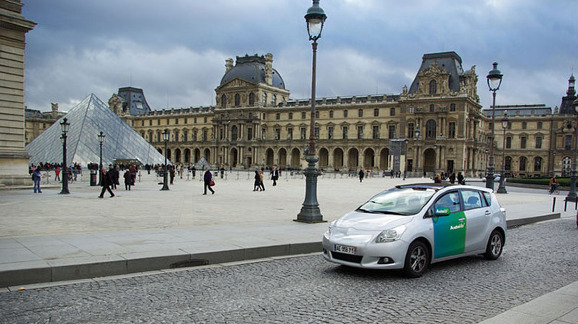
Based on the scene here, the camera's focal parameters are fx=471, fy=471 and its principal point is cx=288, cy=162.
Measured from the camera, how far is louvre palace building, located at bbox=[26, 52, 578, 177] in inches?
2771

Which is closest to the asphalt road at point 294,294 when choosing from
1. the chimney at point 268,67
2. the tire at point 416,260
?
the tire at point 416,260

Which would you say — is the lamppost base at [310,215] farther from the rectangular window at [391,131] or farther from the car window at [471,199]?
the rectangular window at [391,131]

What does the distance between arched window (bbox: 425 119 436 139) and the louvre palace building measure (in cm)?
15

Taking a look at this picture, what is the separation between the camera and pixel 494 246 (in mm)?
8562

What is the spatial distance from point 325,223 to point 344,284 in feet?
19.8

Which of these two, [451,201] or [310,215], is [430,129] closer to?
[310,215]

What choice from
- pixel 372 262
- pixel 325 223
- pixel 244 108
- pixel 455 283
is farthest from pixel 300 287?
pixel 244 108

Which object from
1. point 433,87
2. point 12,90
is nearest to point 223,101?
point 433,87

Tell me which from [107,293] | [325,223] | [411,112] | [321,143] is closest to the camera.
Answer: [107,293]

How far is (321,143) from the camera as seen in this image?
275 ft

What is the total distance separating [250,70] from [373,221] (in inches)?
3378

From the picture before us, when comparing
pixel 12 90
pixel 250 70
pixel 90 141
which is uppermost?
pixel 250 70

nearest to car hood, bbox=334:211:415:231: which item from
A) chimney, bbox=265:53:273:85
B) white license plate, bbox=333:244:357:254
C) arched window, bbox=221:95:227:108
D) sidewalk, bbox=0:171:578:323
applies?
white license plate, bbox=333:244:357:254

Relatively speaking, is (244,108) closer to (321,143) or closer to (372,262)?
(321,143)
